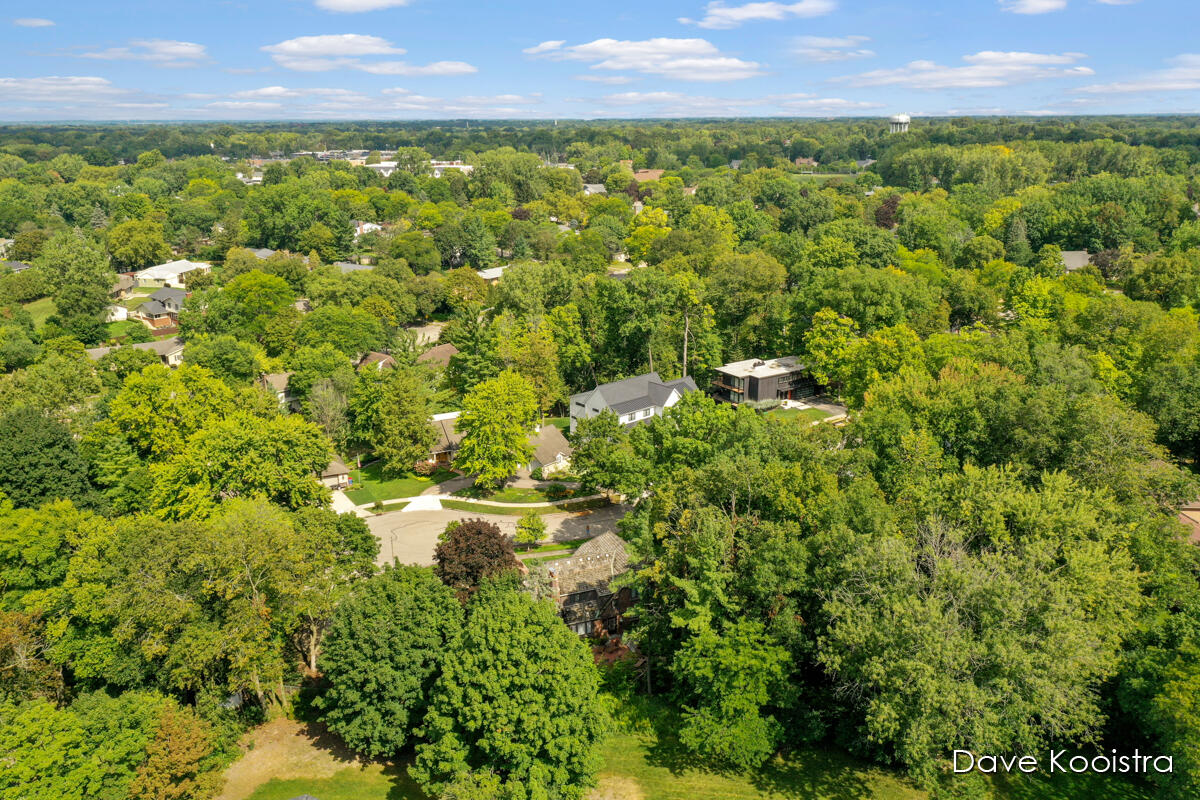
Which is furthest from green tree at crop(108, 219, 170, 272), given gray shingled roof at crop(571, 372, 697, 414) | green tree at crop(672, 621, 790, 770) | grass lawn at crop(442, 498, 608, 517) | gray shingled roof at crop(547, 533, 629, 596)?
green tree at crop(672, 621, 790, 770)

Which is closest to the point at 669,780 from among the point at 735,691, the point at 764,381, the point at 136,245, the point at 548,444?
the point at 735,691

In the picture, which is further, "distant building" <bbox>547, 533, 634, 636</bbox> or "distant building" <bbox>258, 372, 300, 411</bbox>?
"distant building" <bbox>258, 372, 300, 411</bbox>

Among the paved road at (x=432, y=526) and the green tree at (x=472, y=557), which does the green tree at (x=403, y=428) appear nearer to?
the paved road at (x=432, y=526)

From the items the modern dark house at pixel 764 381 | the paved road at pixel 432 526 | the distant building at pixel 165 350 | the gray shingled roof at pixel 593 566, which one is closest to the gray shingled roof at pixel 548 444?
the paved road at pixel 432 526

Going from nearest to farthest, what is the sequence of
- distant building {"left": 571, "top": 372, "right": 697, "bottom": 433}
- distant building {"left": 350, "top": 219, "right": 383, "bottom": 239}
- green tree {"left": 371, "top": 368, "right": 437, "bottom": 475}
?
1. green tree {"left": 371, "top": 368, "right": 437, "bottom": 475}
2. distant building {"left": 571, "top": 372, "right": 697, "bottom": 433}
3. distant building {"left": 350, "top": 219, "right": 383, "bottom": 239}

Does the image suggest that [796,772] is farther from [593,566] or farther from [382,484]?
[382,484]

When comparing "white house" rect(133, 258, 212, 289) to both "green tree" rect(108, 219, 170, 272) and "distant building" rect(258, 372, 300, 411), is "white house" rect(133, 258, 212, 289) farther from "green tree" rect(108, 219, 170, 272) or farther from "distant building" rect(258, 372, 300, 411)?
"distant building" rect(258, 372, 300, 411)
